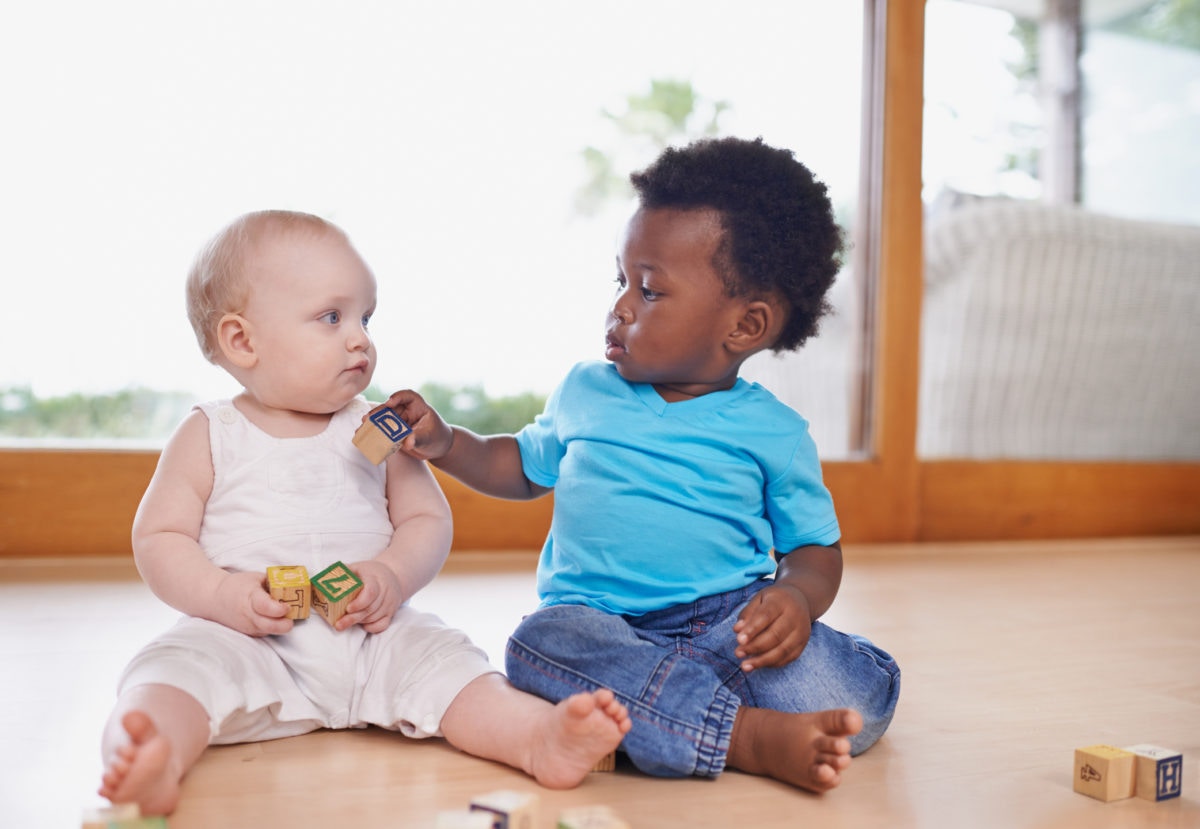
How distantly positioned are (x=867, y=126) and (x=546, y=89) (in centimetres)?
71

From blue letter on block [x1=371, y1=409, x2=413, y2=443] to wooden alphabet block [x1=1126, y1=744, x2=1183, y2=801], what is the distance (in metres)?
0.63

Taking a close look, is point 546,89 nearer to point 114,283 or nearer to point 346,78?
point 346,78

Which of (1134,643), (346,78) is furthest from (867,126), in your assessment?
(1134,643)

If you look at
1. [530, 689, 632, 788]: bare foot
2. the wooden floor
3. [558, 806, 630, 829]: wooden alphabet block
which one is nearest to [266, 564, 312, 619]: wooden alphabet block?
the wooden floor

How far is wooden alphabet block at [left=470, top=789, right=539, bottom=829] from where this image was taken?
670 mm

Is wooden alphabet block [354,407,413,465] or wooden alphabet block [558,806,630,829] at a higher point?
wooden alphabet block [354,407,413,465]

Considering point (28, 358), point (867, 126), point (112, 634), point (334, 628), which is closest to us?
point (334, 628)

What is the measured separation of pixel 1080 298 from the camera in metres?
2.53

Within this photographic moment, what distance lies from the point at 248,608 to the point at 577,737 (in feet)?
0.99

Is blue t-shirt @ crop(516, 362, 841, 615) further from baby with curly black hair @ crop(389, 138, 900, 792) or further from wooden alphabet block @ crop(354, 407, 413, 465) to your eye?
wooden alphabet block @ crop(354, 407, 413, 465)

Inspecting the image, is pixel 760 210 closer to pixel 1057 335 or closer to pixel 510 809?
pixel 510 809

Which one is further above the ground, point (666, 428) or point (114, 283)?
point (114, 283)

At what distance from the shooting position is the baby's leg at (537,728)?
2.55ft

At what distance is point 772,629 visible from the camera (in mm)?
866
